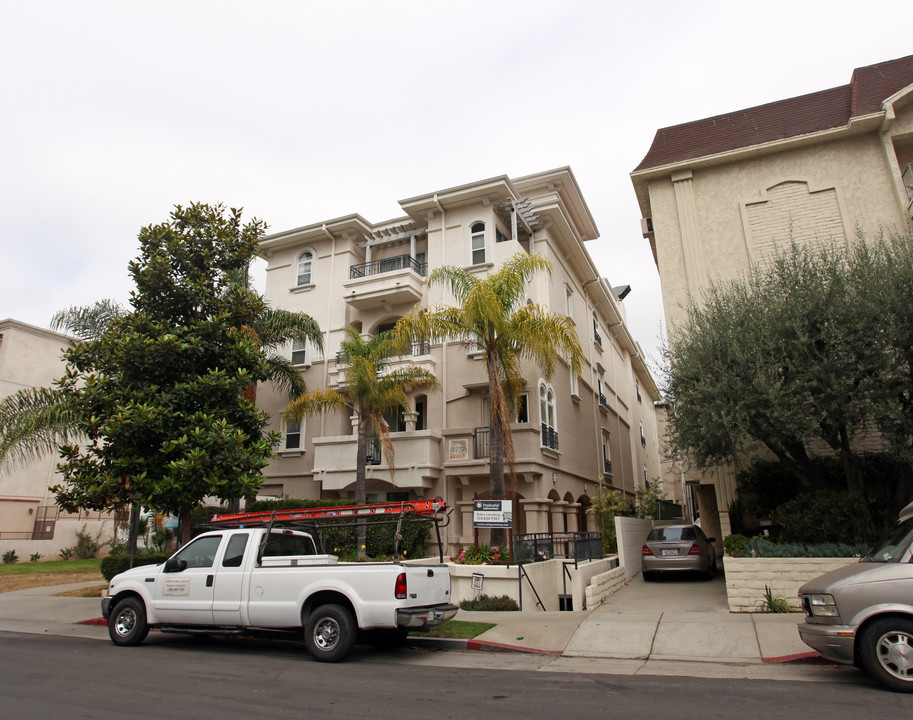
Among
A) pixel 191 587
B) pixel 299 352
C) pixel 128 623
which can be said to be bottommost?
pixel 128 623

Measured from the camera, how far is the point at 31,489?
29.5 m

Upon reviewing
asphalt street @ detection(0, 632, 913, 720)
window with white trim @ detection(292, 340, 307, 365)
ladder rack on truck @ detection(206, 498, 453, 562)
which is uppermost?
window with white trim @ detection(292, 340, 307, 365)

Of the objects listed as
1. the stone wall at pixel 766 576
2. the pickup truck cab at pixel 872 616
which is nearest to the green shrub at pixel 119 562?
the stone wall at pixel 766 576

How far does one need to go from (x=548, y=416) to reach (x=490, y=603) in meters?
9.20

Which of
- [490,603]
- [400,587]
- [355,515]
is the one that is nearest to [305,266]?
[490,603]

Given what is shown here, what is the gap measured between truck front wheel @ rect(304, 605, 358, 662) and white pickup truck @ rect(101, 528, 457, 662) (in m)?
0.01

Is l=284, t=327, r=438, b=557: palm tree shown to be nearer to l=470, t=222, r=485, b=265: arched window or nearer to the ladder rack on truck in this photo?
l=470, t=222, r=485, b=265: arched window

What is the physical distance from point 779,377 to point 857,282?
246 cm

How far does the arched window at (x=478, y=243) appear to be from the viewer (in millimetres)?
21953

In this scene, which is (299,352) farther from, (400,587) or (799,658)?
(799,658)

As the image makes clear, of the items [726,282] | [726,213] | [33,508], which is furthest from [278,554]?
[33,508]

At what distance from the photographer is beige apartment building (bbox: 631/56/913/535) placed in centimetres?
1706

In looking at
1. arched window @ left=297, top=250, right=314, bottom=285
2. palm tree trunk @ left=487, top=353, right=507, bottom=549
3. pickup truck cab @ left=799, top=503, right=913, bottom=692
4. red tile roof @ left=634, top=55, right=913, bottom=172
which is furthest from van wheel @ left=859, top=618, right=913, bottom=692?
arched window @ left=297, top=250, right=314, bottom=285

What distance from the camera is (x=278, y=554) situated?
948cm
